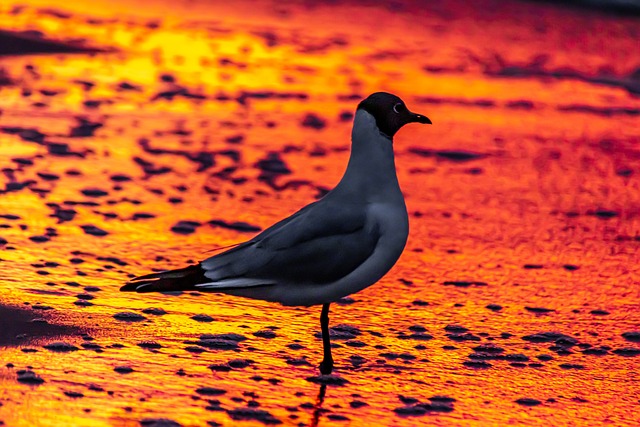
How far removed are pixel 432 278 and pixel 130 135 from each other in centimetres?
278

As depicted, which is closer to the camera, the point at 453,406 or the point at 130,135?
the point at 453,406

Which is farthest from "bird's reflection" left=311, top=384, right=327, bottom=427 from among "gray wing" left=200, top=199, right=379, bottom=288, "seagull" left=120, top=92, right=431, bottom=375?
"gray wing" left=200, top=199, right=379, bottom=288

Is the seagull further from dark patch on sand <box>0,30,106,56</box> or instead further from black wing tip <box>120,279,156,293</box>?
dark patch on sand <box>0,30,106,56</box>

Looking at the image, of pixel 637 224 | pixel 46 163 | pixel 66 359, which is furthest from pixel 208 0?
pixel 66 359

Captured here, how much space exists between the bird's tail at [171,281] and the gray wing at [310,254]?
4cm

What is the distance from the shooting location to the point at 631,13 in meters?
12.6

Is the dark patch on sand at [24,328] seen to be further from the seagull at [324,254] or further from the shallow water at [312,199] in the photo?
the seagull at [324,254]

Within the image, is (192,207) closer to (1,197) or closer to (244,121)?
(1,197)

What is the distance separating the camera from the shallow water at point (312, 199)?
14.6 ft

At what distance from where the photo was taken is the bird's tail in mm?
4438

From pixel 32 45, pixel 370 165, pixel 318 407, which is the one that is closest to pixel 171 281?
pixel 318 407

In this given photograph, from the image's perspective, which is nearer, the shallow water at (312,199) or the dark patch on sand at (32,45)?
the shallow water at (312,199)

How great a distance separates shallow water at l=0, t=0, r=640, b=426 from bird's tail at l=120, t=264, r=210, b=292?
11.5 inches

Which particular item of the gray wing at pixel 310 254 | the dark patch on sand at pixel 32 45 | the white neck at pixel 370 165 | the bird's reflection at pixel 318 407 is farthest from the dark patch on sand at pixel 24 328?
the dark patch on sand at pixel 32 45
